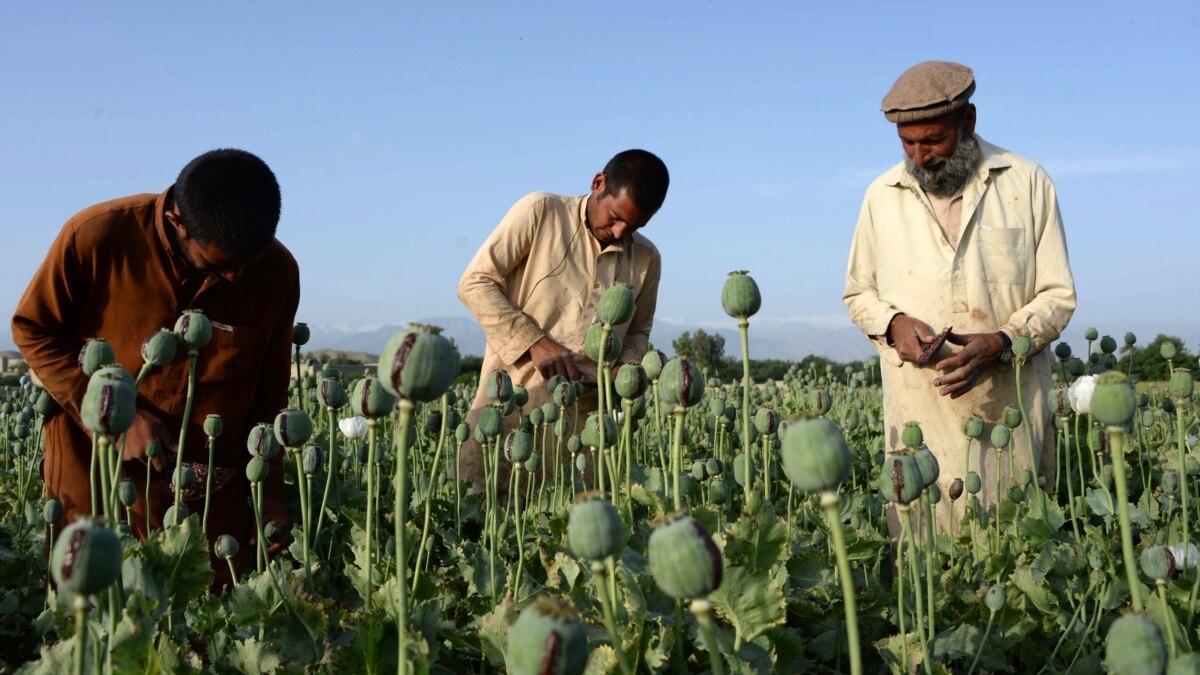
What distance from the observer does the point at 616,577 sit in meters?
1.95

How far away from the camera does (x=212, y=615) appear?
2141 mm

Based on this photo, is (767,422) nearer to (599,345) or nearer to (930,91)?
(599,345)

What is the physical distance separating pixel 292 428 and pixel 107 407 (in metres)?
0.87

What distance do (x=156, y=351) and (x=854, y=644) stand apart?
1562 mm

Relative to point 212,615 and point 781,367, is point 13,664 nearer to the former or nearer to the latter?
point 212,615

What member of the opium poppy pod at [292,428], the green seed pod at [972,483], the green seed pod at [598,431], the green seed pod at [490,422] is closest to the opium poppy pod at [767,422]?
the green seed pod at [598,431]

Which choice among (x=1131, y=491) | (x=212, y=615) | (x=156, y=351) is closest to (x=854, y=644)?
(x=212, y=615)

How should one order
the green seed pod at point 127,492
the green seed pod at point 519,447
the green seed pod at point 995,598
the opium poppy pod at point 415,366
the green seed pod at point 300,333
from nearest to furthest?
the opium poppy pod at point 415,366 → the green seed pod at point 995,598 → the green seed pod at point 127,492 → the green seed pod at point 519,447 → the green seed pod at point 300,333

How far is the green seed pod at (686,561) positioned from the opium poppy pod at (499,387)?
179 centimetres

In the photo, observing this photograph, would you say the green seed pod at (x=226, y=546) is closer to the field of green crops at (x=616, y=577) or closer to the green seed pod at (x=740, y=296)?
the field of green crops at (x=616, y=577)

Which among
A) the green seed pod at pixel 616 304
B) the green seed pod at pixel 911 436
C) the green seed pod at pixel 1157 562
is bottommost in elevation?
the green seed pod at pixel 1157 562

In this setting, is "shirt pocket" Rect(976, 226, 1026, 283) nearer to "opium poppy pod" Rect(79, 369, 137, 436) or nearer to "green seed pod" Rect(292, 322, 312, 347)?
"green seed pod" Rect(292, 322, 312, 347)

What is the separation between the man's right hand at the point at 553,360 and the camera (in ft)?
13.6

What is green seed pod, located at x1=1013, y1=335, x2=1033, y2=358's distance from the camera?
3514mm
